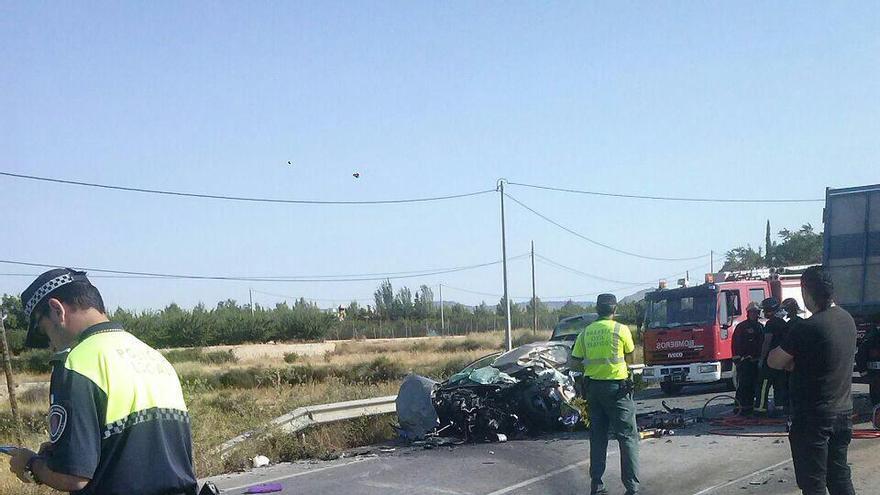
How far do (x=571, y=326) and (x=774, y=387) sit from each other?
24.3ft

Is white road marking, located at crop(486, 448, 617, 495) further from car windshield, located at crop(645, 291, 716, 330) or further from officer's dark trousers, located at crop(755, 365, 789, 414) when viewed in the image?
car windshield, located at crop(645, 291, 716, 330)

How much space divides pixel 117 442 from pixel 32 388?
101ft

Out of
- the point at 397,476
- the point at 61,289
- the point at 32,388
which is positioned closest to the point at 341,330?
the point at 32,388

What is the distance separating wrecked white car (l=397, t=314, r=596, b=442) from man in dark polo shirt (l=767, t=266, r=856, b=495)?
652cm

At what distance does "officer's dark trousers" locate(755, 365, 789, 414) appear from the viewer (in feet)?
41.2

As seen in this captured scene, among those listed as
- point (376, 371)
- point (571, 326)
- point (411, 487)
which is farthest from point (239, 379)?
point (411, 487)

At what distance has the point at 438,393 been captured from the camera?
41.1 feet

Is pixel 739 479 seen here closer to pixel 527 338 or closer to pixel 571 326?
pixel 571 326

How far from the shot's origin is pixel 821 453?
5.59 metres

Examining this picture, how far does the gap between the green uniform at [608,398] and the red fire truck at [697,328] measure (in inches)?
401

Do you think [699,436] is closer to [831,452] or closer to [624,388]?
[624,388]

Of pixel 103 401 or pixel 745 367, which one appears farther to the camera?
pixel 745 367

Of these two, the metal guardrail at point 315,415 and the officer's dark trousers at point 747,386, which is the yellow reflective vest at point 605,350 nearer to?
the metal guardrail at point 315,415

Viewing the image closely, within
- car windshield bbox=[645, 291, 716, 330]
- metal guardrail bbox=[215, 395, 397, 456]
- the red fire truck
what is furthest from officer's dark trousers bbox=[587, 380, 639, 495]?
car windshield bbox=[645, 291, 716, 330]
